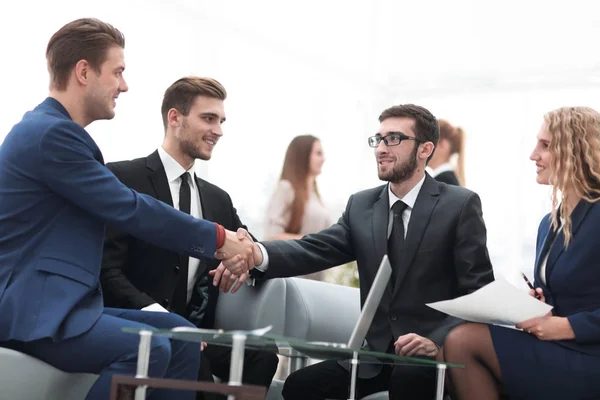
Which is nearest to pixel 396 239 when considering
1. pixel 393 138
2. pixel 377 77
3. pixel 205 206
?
pixel 393 138

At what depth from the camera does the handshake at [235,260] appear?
3217 mm

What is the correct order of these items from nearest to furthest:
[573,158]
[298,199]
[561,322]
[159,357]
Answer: [159,357] → [561,322] → [573,158] → [298,199]

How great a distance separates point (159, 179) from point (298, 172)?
2553 millimetres

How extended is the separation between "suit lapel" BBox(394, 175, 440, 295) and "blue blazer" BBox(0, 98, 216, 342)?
43.1 inches

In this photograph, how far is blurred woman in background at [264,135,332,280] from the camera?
6.00m

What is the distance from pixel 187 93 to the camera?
3908 mm

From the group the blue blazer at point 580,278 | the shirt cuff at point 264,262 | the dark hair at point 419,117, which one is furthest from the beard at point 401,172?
the blue blazer at point 580,278

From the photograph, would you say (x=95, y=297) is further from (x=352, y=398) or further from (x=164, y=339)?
(x=352, y=398)

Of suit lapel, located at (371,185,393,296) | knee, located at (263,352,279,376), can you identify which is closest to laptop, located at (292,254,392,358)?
suit lapel, located at (371,185,393,296)

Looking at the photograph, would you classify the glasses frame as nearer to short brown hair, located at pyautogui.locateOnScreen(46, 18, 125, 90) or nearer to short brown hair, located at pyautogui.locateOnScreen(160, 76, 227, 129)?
short brown hair, located at pyautogui.locateOnScreen(160, 76, 227, 129)

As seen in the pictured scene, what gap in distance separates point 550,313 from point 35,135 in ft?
5.77

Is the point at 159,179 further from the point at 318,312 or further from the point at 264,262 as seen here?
the point at 318,312

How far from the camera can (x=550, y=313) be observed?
2.99m

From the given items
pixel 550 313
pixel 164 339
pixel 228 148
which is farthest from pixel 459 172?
pixel 164 339
